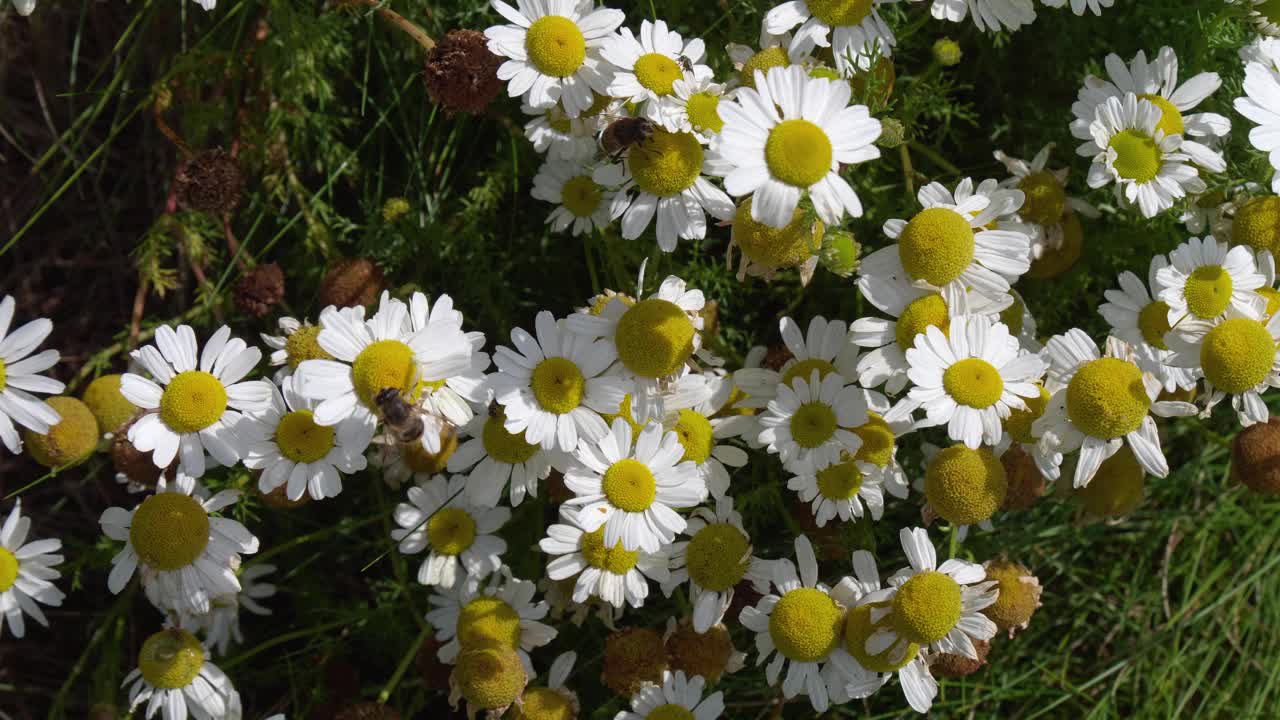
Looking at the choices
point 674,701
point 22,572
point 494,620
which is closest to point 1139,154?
point 674,701

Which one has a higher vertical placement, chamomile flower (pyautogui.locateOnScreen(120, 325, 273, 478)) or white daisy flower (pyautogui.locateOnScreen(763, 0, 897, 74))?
white daisy flower (pyautogui.locateOnScreen(763, 0, 897, 74))

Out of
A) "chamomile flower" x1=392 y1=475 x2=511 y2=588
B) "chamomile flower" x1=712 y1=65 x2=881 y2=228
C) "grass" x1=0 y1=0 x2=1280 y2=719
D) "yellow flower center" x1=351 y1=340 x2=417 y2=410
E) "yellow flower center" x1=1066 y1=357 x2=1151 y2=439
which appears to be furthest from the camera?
"grass" x1=0 y1=0 x2=1280 y2=719

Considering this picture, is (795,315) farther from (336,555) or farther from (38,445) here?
(38,445)

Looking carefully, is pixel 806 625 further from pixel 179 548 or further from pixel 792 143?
pixel 179 548

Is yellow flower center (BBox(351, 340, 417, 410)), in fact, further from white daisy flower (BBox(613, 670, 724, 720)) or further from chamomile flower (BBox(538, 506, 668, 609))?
white daisy flower (BBox(613, 670, 724, 720))

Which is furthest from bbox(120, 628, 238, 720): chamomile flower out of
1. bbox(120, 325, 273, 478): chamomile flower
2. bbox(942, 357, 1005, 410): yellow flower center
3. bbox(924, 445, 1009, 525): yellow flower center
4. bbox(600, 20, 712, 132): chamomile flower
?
bbox(942, 357, 1005, 410): yellow flower center

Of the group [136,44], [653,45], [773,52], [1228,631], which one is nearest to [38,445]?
[136,44]

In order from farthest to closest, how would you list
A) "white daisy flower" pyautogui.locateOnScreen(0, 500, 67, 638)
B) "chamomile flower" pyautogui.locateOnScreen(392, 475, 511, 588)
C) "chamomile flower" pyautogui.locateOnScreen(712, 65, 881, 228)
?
"chamomile flower" pyautogui.locateOnScreen(392, 475, 511, 588) → "white daisy flower" pyautogui.locateOnScreen(0, 500, 67, 638) → "chamomile flower" pyautogui.locateOnScreen(712, 65, 881, 228)
